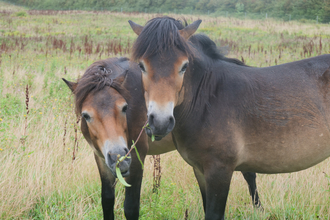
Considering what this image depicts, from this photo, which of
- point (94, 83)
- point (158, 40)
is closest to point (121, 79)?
point (94, 83)

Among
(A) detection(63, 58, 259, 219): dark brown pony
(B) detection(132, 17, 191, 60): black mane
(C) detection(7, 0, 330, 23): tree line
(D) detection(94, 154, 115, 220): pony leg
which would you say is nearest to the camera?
(B) detection(132, 17, 191, 60): black mane

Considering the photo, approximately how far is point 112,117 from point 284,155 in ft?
5.89

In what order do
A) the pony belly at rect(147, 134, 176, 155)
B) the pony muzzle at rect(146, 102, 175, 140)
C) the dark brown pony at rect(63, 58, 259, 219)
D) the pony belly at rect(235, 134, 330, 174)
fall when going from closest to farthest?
the pony muzzle at rect(146, 102, 175, 140)
the dark brown pony at rect(63, 58, 259, 219)
the pony belly at rect(235, 134, 330, 174)
the pony belly at rect(147, 134, 176, 155)

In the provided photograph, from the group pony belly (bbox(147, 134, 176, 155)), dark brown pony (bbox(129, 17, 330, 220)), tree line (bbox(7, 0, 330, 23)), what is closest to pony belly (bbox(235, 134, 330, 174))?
dark brown pony (bbox(129, 17, 330, 220))

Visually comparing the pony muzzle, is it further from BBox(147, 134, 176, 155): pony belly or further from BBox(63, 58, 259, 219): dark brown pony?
BBox(147, 134, 176, 155): pony belly

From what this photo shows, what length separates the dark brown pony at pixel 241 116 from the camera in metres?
2.62

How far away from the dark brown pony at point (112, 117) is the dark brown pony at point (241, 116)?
1.70 ft

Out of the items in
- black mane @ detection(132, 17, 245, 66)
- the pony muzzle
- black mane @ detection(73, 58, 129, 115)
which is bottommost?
the pony muzzle

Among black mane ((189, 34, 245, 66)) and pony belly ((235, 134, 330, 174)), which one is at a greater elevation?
black mane ((189, 34, 245, 66))

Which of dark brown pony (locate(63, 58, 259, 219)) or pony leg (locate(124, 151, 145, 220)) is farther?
pony leg (locate(124, 151, 145, 220))

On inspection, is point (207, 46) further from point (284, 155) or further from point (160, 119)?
point (284, 155)

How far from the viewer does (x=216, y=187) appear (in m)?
2.60

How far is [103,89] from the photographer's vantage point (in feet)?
9.07

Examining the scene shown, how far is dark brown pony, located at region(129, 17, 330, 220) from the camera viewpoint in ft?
8.59
